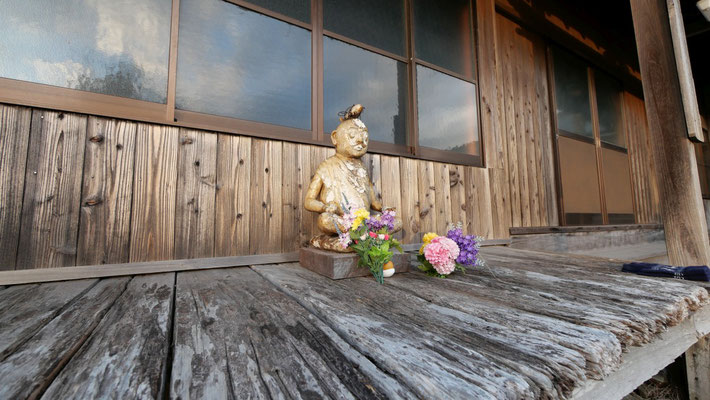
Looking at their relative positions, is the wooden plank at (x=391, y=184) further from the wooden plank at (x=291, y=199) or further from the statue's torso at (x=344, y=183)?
the wooden plank at (x=291, y=199)

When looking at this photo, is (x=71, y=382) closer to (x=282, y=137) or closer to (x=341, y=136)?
(x=341, y=136)

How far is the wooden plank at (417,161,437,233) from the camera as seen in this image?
236 cm

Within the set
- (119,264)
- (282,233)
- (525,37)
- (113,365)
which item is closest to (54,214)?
(119,264)

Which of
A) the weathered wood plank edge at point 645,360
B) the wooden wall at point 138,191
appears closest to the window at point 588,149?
the weathered wood plank edge at point 645,360

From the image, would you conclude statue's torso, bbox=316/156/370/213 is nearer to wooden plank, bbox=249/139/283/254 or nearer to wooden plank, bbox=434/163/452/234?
wooden plank, bbox=249/139/283/254

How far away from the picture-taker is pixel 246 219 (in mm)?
1708

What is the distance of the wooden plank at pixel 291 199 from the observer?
5.97ft

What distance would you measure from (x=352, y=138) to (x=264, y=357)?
4.05ft

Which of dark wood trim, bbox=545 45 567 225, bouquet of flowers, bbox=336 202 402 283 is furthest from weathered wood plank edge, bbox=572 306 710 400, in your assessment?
dark wood trim, bbox=545 45 567 225

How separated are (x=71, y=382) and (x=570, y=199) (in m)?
4.68

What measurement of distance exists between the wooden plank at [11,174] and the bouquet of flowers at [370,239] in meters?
1.50

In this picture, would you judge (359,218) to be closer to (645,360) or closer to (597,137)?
(645,360)

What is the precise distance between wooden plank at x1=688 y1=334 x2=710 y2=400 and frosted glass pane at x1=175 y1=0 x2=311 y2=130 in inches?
109

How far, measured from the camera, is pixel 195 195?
1.59 metres
